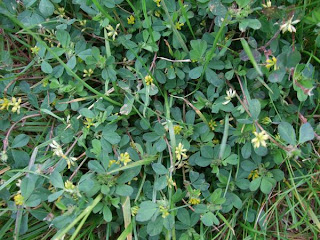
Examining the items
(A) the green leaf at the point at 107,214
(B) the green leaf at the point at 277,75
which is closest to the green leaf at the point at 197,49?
(B) the green leaf at the point at 277,75

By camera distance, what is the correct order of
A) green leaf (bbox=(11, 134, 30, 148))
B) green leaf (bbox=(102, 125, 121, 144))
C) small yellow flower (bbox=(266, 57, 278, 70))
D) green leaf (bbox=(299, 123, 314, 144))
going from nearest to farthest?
green leaf (bbox=(299, 123, 314, 144)) → small yellow flower (bbox=(266, 57, 278, 70)) → green leaf (bbox=(102, 125, 121, 144)) → green leaf (bbox=(11, 134, 30, 148))

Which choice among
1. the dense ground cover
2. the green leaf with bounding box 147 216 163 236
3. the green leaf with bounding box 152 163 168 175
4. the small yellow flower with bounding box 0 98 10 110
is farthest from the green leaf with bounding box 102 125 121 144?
the small yellow flower with bounding box 0 98 10 110

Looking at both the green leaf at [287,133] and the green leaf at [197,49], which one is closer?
the green leaf at [287,133]

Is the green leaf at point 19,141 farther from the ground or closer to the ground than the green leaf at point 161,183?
farther from the ground

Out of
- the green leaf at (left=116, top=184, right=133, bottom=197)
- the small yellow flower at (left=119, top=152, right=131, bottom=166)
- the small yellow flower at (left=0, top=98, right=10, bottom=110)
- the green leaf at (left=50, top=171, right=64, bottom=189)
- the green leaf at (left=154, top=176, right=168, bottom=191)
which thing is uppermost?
the small yellow flower at (left=0, top=98, right=10, bottom=110)

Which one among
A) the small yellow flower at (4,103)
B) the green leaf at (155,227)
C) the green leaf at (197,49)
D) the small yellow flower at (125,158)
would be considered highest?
the small yellow flower at (4,103)

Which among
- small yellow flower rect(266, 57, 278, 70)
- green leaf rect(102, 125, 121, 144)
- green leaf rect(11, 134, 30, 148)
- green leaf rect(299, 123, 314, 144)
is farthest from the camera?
green leaf rect(11, 134, 30, 148)

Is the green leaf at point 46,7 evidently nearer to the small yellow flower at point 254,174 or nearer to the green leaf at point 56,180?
the green leaf at point 56,180

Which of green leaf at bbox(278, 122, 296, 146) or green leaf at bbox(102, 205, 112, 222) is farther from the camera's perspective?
green leaf at bbox(102, 205, 112, 222)

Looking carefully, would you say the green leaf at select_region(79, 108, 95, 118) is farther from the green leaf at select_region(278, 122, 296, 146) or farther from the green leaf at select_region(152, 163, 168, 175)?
the green leaf at select_region(278, 122, 296, 146)
